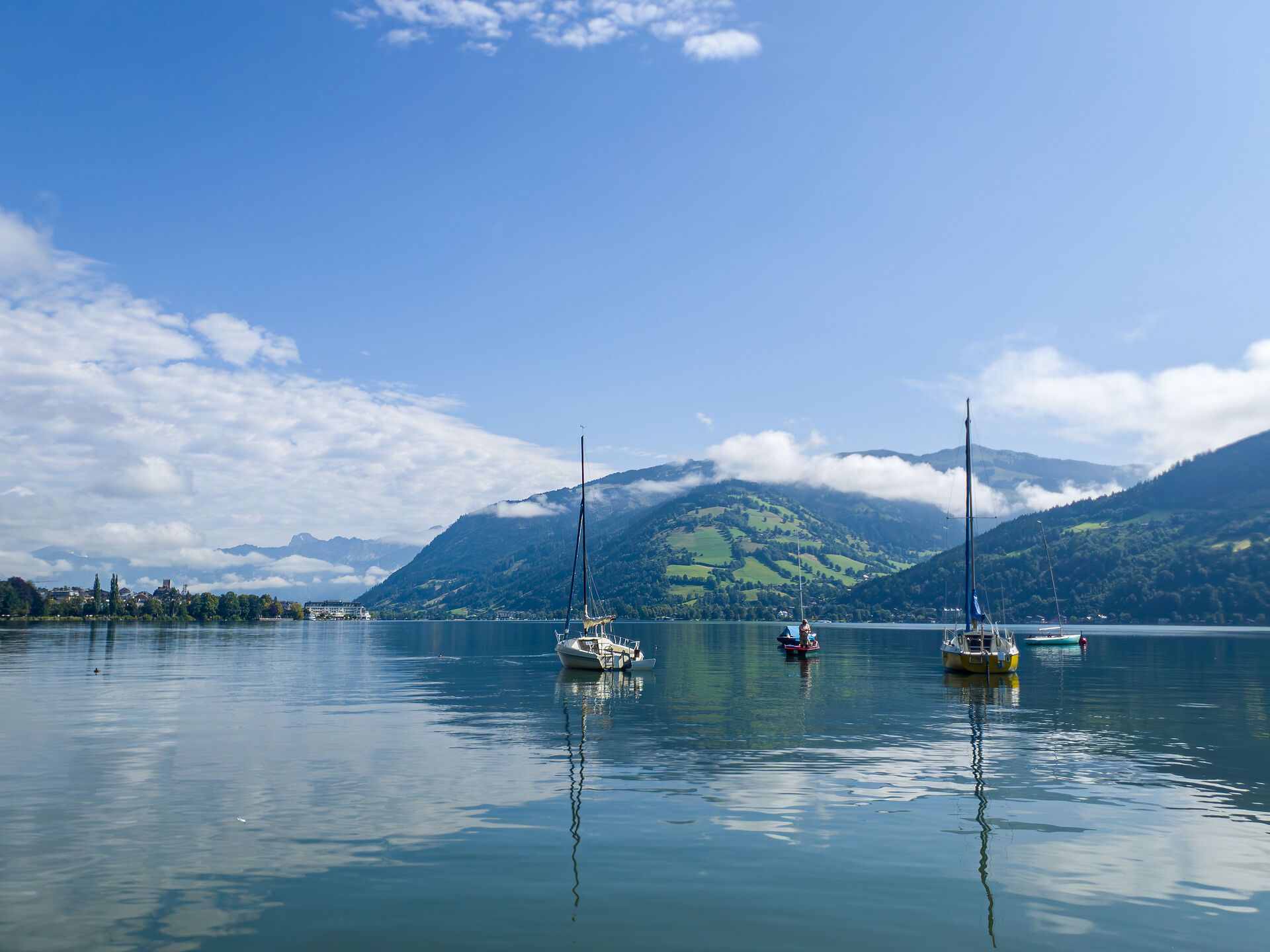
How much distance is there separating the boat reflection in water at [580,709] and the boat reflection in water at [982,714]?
9844mm

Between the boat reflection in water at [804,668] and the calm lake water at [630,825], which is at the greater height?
the calm lake water at [630,825]

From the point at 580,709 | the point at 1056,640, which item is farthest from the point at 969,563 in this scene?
the point at 1056,640

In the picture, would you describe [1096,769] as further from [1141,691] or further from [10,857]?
[1141,691]

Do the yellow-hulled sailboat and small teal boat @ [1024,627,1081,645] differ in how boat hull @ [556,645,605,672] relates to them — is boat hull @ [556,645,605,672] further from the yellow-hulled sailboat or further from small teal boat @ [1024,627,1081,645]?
small teal boat @ [1024,627,1081,645]

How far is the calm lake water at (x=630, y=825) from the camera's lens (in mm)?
17391

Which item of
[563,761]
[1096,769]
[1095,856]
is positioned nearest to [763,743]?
[563,761]

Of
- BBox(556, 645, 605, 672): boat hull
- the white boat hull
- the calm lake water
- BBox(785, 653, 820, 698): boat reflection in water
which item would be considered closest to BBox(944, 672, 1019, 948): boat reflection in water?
the calm lake water

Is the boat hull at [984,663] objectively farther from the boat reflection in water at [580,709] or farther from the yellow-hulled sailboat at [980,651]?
the boat reflection in water at [580,709]

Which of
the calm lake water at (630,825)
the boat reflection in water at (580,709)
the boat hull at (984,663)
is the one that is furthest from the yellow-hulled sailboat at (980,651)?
the boat reflection in water at (580,709)

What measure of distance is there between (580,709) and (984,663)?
47.5m

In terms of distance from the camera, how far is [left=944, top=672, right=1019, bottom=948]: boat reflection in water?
20941mm

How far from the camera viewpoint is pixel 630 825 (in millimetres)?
25406

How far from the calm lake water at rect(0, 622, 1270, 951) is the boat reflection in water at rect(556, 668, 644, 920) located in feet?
0.96

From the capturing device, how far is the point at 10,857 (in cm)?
2169
